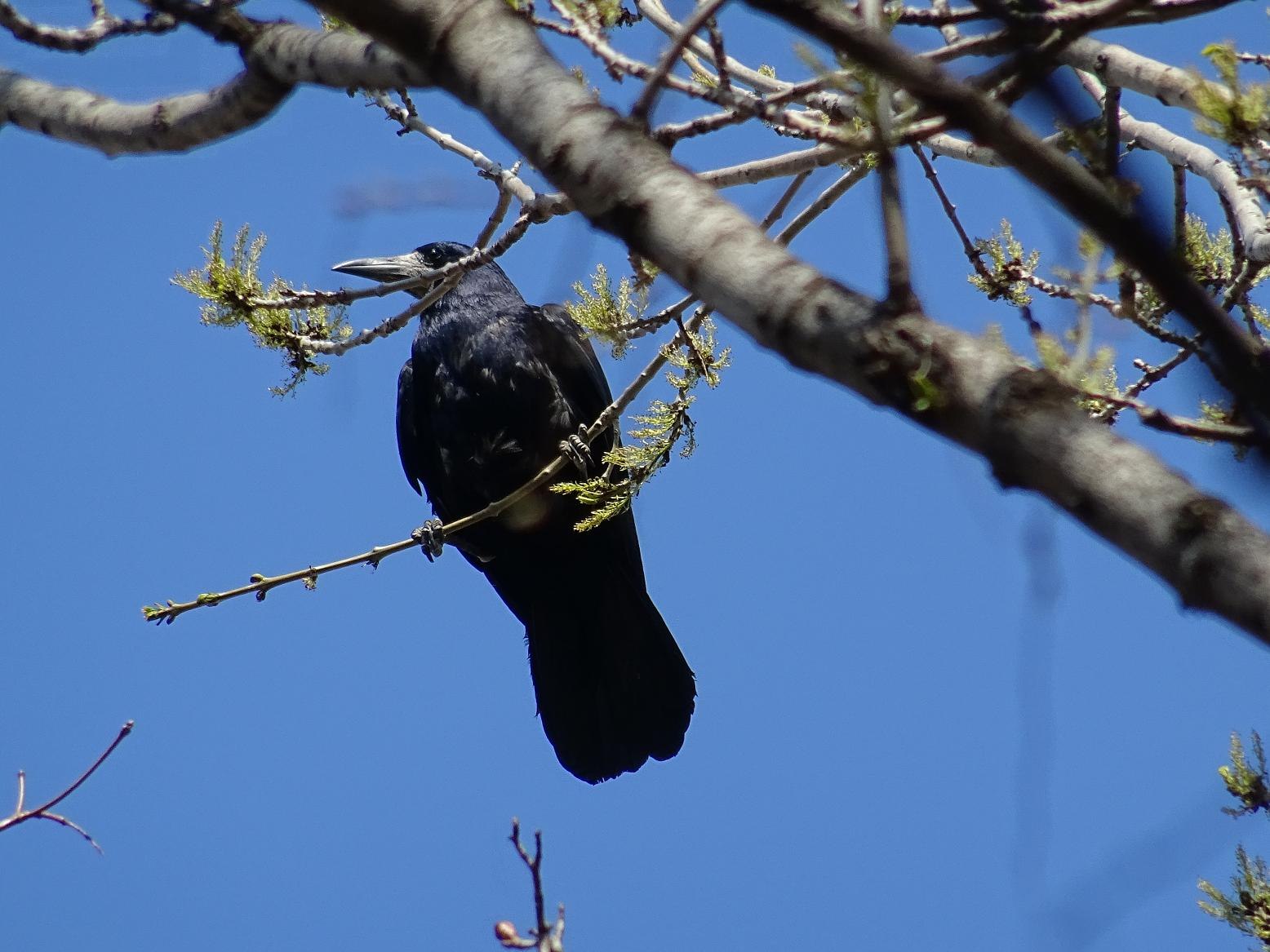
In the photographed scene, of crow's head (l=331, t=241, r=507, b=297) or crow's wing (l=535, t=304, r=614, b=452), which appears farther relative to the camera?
crow's head (l=331, t=241, r=507, b=297)

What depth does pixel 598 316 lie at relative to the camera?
3729mm

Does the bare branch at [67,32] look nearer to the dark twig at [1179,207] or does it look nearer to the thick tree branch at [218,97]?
the thick tree branch at [218,97]

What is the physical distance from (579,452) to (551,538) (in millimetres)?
798

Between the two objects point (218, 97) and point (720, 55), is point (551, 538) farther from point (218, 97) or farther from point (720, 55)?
point (720, 55)

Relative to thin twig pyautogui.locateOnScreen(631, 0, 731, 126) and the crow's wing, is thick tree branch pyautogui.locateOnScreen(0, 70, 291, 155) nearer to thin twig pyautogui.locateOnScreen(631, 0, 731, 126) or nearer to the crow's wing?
thin twig pyautogui.locateOnScreen(631, 0, 731, 126)

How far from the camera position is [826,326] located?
140 cm

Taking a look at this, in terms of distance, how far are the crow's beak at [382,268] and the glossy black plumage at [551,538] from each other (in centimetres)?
78

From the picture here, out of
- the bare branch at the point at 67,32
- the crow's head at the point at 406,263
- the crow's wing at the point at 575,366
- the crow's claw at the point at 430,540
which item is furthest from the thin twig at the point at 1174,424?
the crow's head at the point at 406,263

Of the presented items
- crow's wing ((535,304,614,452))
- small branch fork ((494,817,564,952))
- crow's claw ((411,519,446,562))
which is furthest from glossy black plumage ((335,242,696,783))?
small branch fork ((494,817,564,952))

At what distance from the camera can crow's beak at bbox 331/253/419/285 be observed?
21.0 ft

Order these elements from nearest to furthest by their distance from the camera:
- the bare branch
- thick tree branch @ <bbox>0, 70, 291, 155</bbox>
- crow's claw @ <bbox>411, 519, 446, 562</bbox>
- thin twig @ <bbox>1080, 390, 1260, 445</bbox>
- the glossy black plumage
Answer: thin twig @ <bbox>1080, 390, 1260, 445</bbox> < thick tree branch @ <bbox>0, 70, 291, 155</bbox> < the bare branch < crow's claw @ <bbox>411, 519, 446, 562</bbox> < the glossy black plumage

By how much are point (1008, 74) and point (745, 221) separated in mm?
338

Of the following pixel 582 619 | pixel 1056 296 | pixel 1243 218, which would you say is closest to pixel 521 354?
pixel 582 619

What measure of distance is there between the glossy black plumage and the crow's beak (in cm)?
78
